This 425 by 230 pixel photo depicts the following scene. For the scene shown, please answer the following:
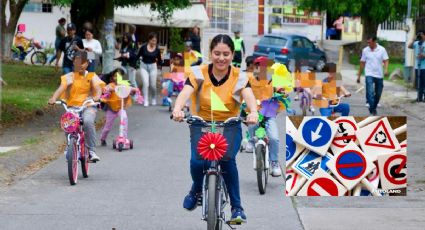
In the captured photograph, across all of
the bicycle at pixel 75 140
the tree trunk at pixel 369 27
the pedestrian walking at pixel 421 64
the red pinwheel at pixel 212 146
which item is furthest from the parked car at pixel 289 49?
the red pinwheel at pixel 212 146

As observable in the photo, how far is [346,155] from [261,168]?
1729mm

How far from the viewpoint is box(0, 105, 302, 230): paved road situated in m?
9.59

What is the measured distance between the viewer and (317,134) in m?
9.77

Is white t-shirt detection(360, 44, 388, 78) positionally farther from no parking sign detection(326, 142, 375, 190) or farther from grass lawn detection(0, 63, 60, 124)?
no parking sign detection(326, 142, 375, 190)

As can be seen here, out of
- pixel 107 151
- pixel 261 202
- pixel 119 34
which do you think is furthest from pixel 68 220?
pixel 119 34

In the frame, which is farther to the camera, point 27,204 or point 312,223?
point 27,204

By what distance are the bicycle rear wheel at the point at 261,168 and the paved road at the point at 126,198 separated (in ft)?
0.34

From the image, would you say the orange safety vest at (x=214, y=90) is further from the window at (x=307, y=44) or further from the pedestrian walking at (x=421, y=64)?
the window at (x=307, y=44)

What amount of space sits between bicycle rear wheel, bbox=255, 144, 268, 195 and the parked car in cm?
A: 2630

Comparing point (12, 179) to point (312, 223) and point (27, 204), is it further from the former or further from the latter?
point (312, 223)

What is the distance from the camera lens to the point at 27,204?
10500 mm

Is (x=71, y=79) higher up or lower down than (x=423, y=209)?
higher up

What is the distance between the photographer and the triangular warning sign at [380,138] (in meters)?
9.73

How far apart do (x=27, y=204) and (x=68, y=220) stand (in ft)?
3.35
